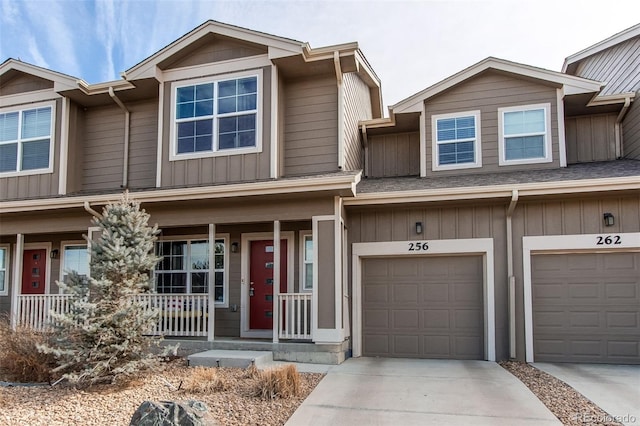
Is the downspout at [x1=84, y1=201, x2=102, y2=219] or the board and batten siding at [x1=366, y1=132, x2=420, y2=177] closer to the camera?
the downspout at [x1=84, y1=201, x2=102, y2=219]

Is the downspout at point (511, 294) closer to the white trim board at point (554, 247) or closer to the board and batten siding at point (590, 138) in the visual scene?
the white trim board at point (554, 247)

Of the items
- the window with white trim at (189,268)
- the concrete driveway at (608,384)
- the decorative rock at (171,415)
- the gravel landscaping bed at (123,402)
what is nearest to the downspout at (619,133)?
the concrete driveway at (608,384)

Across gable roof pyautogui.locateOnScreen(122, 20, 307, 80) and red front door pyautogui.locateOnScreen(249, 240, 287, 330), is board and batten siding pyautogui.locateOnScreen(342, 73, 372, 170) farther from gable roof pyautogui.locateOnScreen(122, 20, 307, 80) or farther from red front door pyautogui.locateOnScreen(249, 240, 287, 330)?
red front door pyautogui.locateOnScreen(249, 240, 287, 330)

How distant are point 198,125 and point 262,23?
3229 mm

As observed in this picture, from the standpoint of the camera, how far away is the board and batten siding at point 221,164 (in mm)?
8734

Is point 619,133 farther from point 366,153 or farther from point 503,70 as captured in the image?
point 366,153

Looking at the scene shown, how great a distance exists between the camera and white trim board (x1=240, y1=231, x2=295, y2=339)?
366 inches

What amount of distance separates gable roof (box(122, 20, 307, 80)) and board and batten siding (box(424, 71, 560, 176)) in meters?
3.19

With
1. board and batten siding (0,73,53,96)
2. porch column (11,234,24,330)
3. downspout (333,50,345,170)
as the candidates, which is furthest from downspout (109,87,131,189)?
downspout (333,50,345,170)

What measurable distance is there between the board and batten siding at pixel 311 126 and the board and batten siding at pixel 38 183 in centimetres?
502

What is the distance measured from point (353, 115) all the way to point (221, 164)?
3062mm

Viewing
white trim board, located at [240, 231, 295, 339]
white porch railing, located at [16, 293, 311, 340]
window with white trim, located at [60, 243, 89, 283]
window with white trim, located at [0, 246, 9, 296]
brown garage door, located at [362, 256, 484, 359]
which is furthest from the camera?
window with white trim, located at [0, 246, 9, 296]

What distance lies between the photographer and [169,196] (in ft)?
27.8

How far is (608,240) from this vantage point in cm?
785
